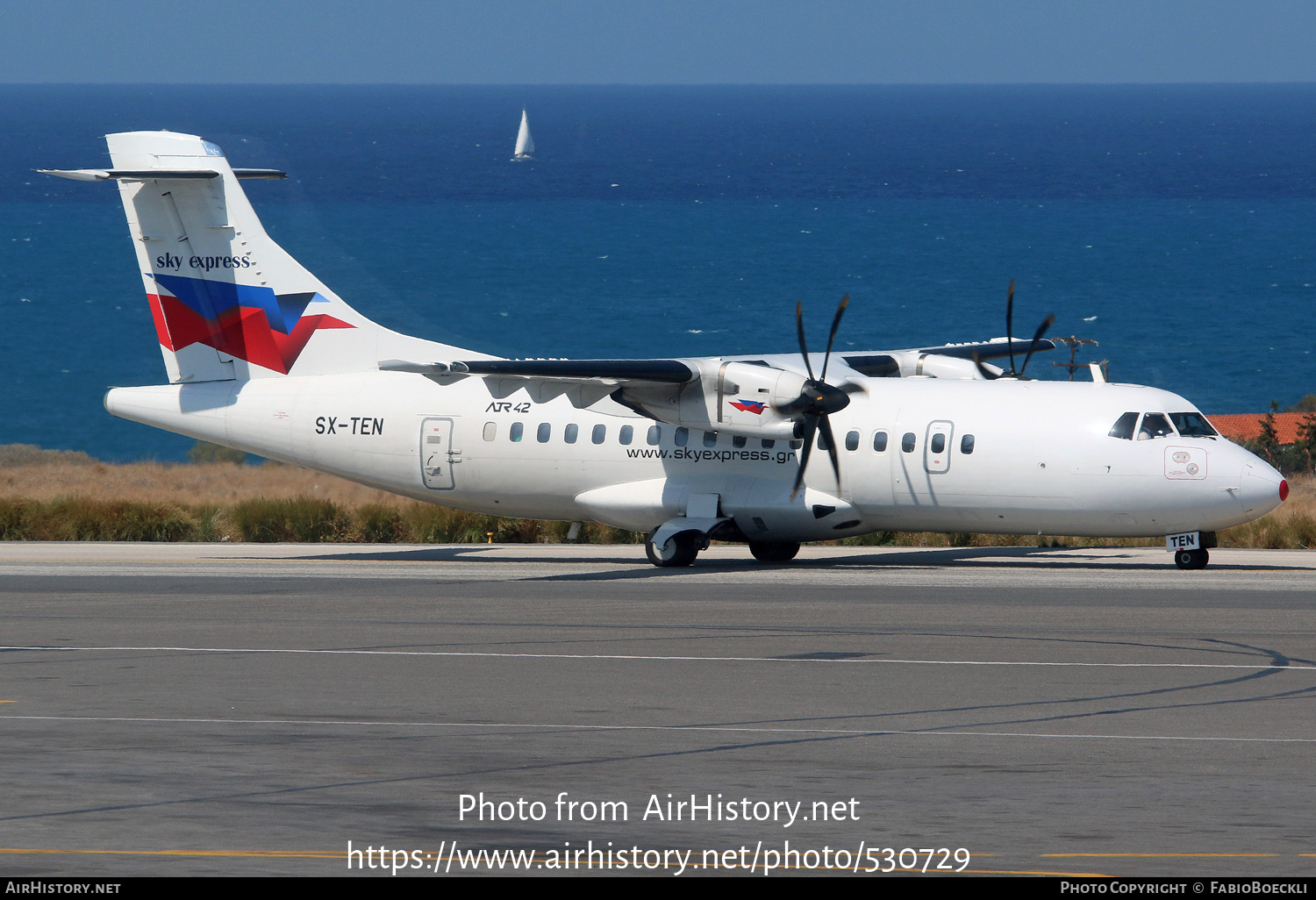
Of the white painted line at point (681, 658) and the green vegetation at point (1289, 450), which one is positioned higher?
the green vegetation at point (1289, 450)

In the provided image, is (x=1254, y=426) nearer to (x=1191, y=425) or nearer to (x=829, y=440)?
(x=1191, y=425)

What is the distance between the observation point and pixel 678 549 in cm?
2495

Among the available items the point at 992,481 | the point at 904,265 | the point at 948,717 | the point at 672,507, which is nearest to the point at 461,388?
the point at 672,507

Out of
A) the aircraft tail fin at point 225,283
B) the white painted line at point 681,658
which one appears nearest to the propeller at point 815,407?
the aircraft tail fin at point 225,283

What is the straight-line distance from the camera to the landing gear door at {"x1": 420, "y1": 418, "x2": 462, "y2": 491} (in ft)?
87.1

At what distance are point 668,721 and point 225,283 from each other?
684 inches

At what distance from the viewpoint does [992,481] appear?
23.5 meters

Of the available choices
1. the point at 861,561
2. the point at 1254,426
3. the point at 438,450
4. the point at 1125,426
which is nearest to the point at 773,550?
the point at 861,561

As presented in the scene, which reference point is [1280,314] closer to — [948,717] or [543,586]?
[543,586]

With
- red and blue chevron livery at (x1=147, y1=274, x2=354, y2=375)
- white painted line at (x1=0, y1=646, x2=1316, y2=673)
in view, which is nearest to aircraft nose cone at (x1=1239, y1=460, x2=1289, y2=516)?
white painted line at (x1=0, y1=646, x2=1316, y2=673)

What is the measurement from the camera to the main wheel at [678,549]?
2492 cm

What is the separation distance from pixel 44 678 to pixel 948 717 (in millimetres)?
8389

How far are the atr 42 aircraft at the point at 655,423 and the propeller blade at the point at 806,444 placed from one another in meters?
0.04

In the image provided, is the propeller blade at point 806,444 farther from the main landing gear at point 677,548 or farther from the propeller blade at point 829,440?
the main landing gear at point 677,548
